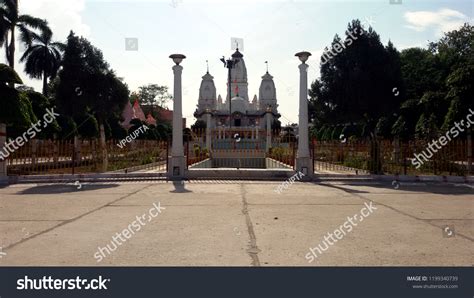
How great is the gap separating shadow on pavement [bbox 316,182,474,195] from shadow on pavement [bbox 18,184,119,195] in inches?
291

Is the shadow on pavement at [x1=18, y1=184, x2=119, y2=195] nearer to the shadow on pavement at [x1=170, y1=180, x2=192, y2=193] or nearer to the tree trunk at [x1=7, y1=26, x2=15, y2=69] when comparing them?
the shadow on pavement at [x1=170, y1=180, x2=192, y2=193]

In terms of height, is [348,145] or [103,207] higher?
[348,145]

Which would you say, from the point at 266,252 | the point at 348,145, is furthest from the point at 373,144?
the point at 266,252

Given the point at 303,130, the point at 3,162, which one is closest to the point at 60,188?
the point at 3,162

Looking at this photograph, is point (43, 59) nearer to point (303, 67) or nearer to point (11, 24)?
point (11, 24)

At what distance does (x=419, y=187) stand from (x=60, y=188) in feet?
36.8

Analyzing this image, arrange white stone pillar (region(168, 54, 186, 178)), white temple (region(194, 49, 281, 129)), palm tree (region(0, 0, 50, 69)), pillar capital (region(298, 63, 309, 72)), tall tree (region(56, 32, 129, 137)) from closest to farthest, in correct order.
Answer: white stone pillar (region(168, 54, 186, 178)) → pillar capital (region(298, 63, 309, 72)) → tall tree (region(56, 32, 129, 137)) → palm tree (region(0, 0, 50, 69)) → white temple (region(194, 49, 281, 129))

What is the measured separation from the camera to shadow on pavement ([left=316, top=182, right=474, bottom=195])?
39.0 feet

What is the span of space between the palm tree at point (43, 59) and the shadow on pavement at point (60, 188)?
2801 cm

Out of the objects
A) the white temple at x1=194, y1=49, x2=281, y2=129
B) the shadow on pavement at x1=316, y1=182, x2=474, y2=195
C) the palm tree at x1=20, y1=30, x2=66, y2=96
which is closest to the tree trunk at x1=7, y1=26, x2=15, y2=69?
the palm tree at x1=20, y1=30, x2=66, y2=96

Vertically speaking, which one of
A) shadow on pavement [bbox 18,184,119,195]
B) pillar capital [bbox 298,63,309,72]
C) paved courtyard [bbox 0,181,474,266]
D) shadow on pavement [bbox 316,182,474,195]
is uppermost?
pillar capital [bbox 298,63,309,72]

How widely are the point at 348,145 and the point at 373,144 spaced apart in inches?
52.1
